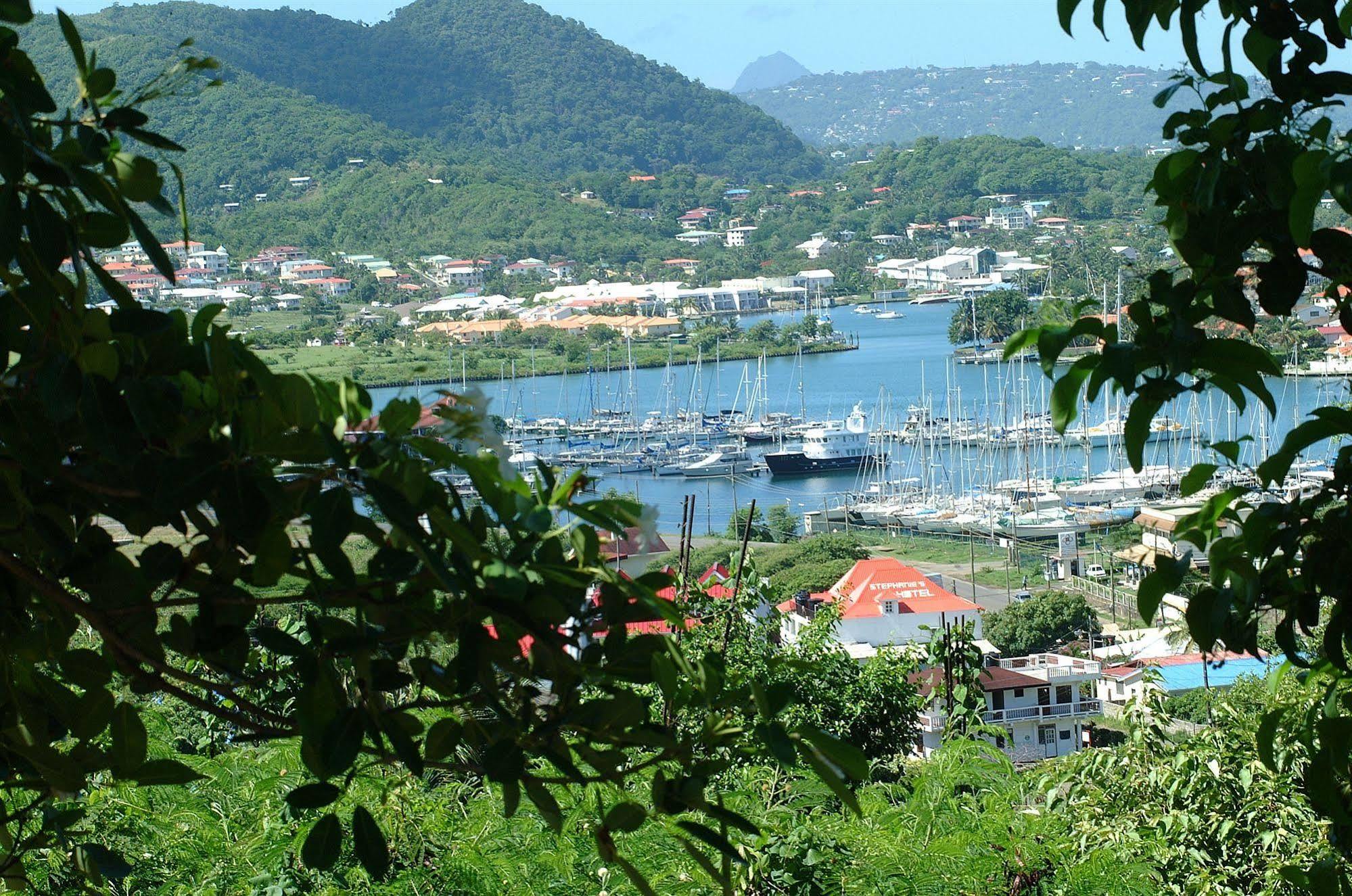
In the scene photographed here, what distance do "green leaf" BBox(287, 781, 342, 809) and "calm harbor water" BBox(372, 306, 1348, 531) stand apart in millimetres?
16288

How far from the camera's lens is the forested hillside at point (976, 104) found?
9206 cm

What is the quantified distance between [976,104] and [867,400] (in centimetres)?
8549

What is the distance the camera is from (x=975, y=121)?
10138 centimetres

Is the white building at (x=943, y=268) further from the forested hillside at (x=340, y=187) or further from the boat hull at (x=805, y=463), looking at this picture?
the boat hull at (x=805, y=463)

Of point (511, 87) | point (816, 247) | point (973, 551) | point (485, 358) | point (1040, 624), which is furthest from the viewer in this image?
point (511, 87)

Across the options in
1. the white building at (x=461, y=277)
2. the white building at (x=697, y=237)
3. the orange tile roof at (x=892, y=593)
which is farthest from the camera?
the white building at (x=697, y=237)

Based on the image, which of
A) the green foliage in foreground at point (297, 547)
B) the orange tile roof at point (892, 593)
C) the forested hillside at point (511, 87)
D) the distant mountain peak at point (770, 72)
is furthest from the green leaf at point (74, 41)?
the distant mountain peak at point (770, 72)

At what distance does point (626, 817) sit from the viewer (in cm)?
42

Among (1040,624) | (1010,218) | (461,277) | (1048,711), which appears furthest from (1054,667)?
(1010,218)

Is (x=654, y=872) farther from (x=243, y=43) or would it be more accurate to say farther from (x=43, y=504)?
(x=243, y=43)

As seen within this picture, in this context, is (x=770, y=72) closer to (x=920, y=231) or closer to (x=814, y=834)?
(x=920, y=231)

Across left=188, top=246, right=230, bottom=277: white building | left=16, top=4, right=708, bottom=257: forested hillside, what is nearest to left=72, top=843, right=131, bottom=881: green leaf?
left=188, top=246, right=230, bottom=277: white building

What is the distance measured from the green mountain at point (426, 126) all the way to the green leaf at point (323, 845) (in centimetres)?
2373

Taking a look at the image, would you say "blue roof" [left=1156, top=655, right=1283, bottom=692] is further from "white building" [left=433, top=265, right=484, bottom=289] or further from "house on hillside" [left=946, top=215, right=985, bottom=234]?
"house on hillside" [left=946, top=215, right=985, bottom=234]
